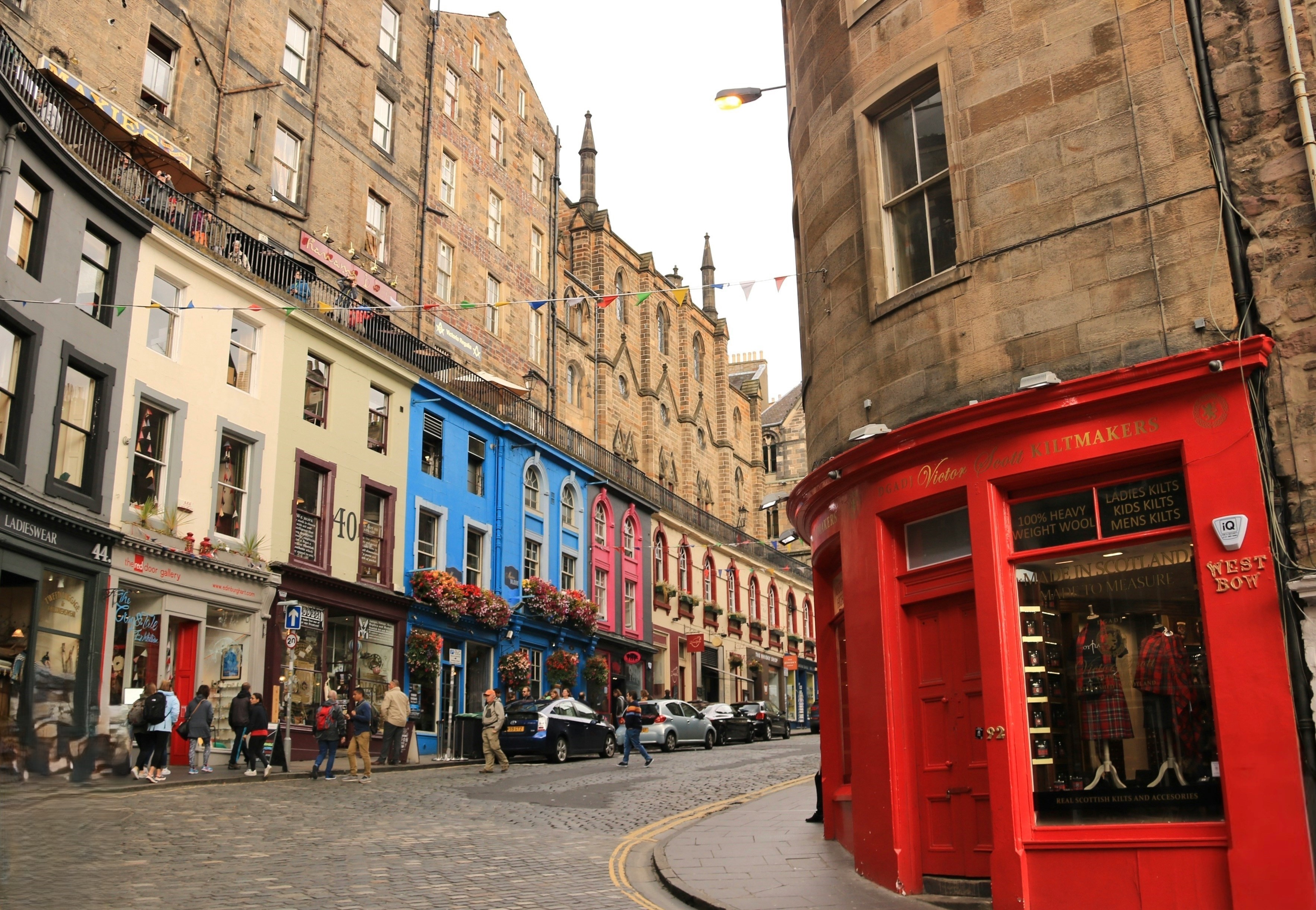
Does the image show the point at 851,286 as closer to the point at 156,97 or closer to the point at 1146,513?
the point at 1146,513

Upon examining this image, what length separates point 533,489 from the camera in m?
37.6

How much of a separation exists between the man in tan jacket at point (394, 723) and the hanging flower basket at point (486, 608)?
694 cm

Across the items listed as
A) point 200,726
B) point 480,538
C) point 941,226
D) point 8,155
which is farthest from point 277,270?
point 941,226

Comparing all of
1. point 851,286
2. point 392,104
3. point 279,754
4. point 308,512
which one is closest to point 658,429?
point 392,104

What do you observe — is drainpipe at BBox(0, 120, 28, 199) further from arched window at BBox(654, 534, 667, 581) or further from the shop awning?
arched window at BBox(654, 534, 667, 581)

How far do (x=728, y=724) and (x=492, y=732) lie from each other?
14581mm

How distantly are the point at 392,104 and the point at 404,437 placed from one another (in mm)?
10934

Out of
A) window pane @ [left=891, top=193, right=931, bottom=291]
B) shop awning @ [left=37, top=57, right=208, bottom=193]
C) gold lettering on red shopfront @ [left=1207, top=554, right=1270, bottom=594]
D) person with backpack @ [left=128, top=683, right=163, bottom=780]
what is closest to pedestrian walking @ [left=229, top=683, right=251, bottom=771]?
person with backpack @ [left=128, top=683, right=163, bottom=780]

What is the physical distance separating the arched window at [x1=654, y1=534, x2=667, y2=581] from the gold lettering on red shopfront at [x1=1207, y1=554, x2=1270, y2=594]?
125ft

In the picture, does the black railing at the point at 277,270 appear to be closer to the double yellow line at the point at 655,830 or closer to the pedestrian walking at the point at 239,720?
the pedestrian walking at the point at 239,720

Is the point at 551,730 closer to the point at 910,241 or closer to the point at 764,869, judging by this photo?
the point at 764,869

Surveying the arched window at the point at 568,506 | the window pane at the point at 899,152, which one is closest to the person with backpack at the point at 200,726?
the window pane at the point at 899,152

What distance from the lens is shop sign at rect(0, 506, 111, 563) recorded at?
1842 centimetres

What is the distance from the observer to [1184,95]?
30.6 ft
